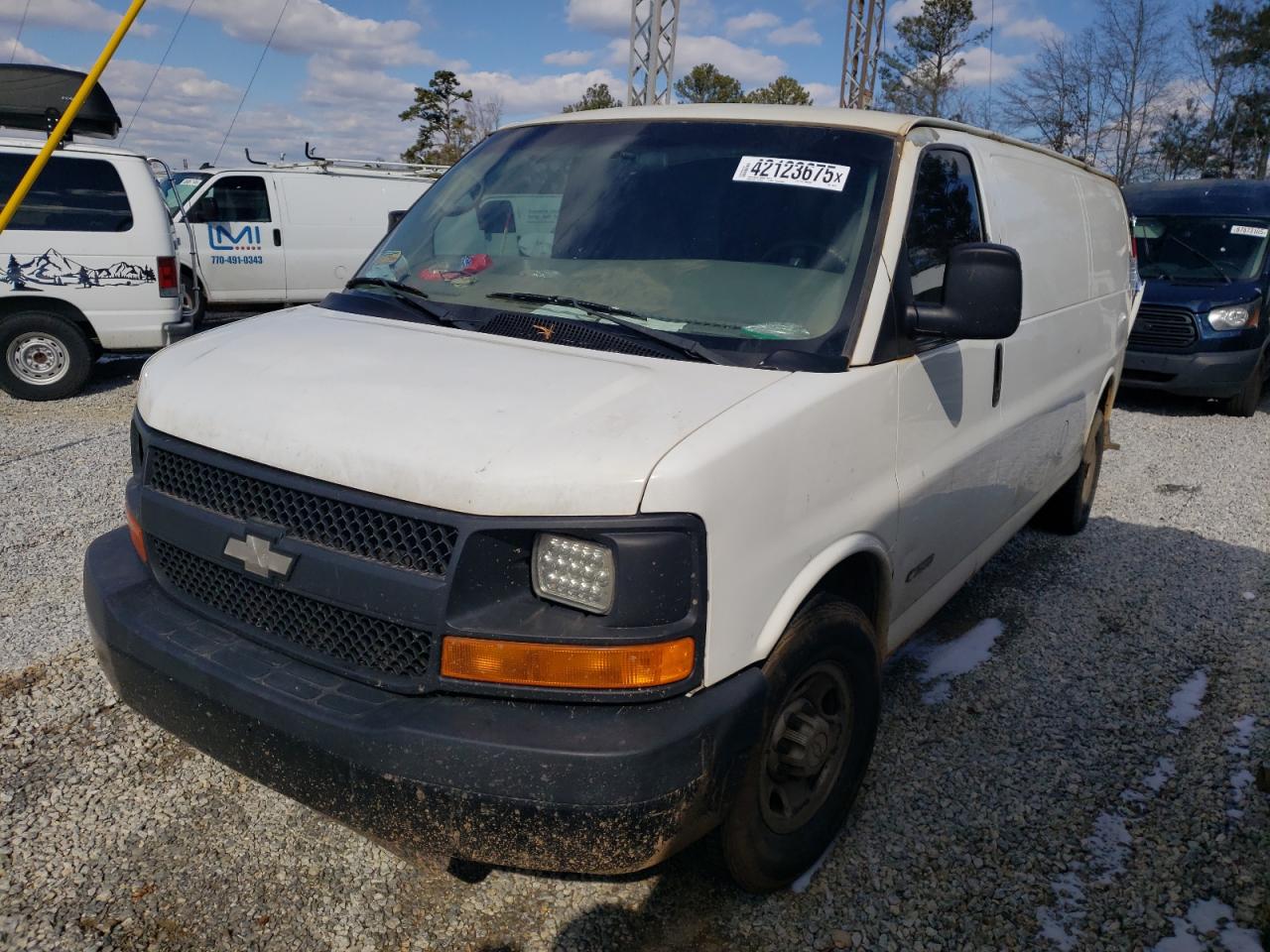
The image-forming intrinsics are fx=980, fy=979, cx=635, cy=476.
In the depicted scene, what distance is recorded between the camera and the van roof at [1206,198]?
10.5 m

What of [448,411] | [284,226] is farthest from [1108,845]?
[284,226]

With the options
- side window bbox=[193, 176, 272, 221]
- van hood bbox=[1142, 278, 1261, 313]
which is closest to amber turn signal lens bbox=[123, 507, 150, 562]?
van hood bbox=[1142, 278, 1261, 313]

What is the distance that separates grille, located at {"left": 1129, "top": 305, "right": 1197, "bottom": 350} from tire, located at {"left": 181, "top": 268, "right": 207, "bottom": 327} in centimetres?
944

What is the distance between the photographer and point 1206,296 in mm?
9820

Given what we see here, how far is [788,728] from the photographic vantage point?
2.63 meters

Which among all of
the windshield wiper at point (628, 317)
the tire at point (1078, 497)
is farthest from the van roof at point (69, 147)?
the tire at point (1078, 497)

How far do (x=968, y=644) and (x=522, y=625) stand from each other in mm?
3006

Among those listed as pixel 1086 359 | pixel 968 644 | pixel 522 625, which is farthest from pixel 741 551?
pixel 1086 359

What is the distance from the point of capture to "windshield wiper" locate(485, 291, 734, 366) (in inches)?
104

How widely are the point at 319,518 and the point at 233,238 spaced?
12387mm

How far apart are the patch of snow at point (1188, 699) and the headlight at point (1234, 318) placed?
→ 6.67 m

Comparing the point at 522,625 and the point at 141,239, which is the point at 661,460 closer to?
the point at 522,625

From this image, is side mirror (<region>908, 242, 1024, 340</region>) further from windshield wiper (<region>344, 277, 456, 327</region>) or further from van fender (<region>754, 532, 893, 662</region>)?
windshield wiper (<region>344, 277, 456, 327</region>)

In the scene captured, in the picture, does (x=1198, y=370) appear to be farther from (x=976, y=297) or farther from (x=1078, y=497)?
(x=976, y=297)
